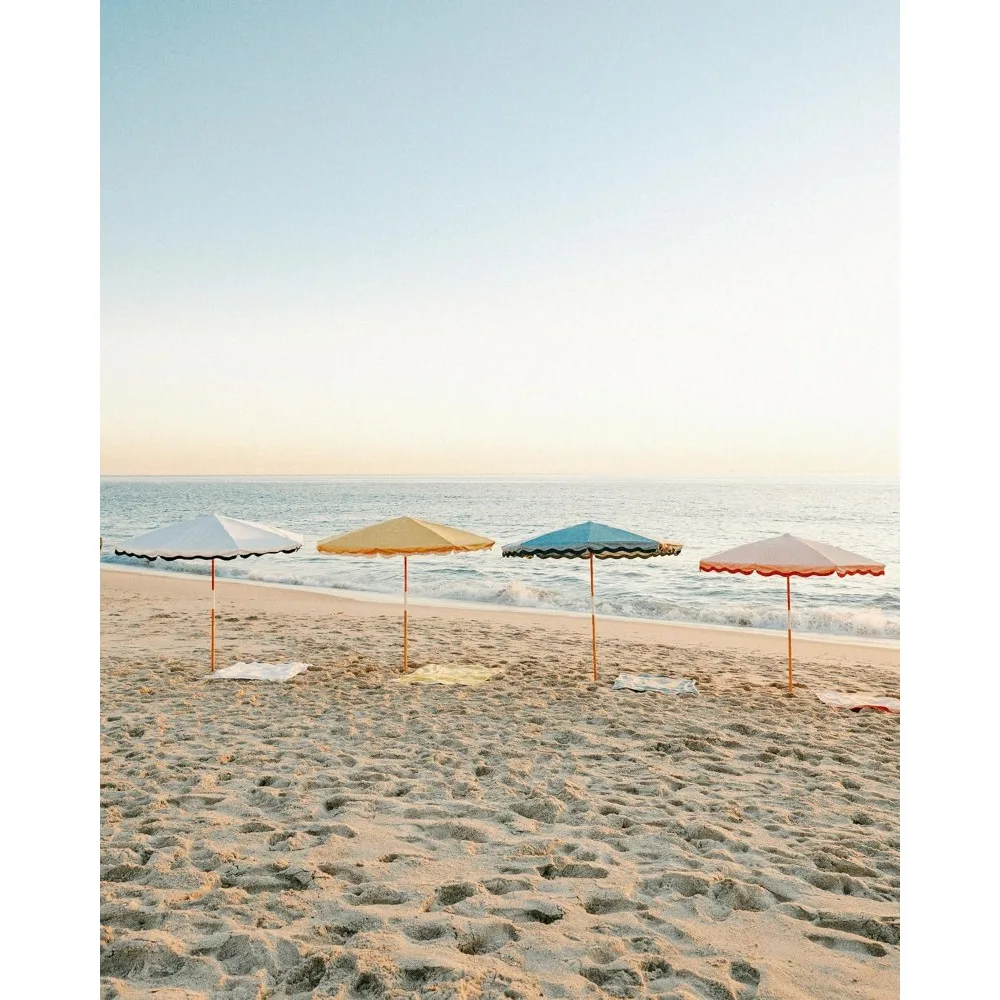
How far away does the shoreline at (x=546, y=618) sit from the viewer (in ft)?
40.5

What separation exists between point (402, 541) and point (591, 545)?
2.18 meters

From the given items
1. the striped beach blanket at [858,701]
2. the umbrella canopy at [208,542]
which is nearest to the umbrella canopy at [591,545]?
the striped beach blanket at [858,701]

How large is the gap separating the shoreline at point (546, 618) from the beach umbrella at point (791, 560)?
391 centimetres

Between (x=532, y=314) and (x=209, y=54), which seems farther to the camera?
(x=532, y=314)

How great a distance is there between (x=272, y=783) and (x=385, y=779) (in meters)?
0.80

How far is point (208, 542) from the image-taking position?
28.4 feet

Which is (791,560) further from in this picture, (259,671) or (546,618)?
(546,618)

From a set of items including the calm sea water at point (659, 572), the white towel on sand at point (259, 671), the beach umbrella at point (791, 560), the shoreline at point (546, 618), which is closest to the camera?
the beach umbrella at point (791, 560)

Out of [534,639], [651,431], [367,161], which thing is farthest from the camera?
[651,431]

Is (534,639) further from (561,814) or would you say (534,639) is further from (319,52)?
(319,52)

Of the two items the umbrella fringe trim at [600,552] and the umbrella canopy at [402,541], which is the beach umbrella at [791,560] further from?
the umbrella canopy at [402,541]
